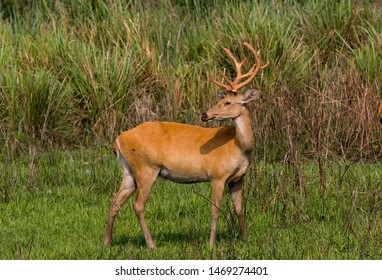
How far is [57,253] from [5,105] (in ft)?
17.1

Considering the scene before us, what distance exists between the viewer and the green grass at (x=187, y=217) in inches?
305

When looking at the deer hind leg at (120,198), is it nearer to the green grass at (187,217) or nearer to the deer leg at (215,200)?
the green grass at (187,217)

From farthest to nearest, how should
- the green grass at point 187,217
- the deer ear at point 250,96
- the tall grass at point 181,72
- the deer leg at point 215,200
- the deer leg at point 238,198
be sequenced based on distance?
the tall grass at point 181,72
the deer leg at point 238,198
the deer ear at point 250,96
the deer leg at point 215,200
the green grass at point 187,217

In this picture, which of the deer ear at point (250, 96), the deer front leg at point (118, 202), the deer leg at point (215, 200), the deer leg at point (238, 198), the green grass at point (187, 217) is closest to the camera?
the green grass at point (187, 217)

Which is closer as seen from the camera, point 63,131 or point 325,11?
point 63,131

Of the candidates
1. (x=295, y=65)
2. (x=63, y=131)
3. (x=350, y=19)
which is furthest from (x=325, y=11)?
(x=63, y=131)

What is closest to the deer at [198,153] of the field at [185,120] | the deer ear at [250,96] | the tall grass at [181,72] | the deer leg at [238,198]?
the deer ear at [250,96]

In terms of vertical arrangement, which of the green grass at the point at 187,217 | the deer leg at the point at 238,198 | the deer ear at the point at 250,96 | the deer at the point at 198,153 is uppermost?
the deer ear at the point at 250,96

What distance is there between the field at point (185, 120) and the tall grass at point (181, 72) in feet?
0.09

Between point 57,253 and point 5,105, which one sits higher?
point 57,253

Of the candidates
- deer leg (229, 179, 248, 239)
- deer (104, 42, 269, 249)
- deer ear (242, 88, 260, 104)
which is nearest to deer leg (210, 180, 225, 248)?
deer (104, 42, 269, 249)

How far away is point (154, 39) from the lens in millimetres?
14781

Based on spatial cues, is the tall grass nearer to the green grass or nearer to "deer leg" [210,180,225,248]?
the green grass

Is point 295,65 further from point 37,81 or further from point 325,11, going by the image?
point 37,81
